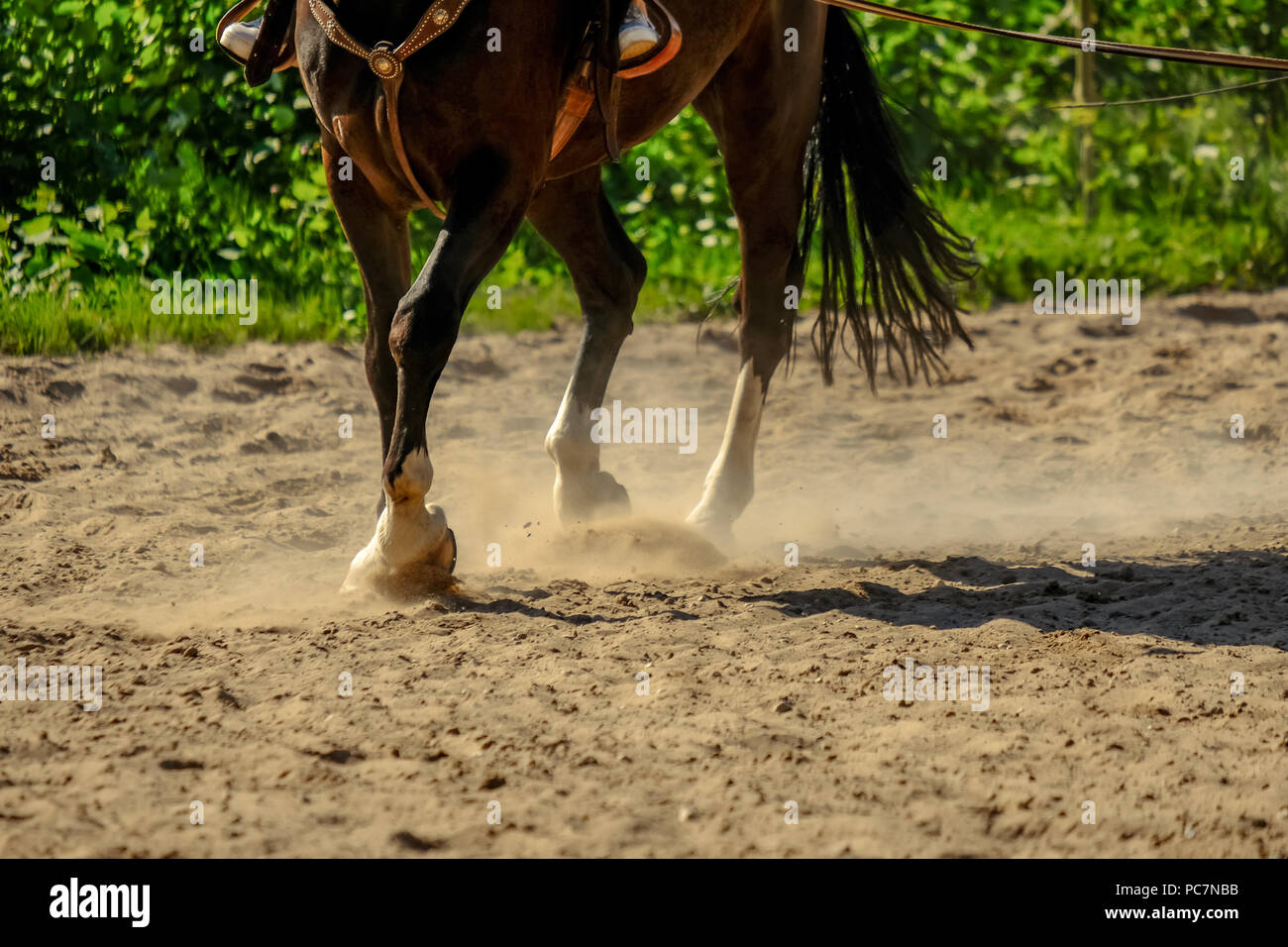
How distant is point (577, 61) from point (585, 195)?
1039 mm

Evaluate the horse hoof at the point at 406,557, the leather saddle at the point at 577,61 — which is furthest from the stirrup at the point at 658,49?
the horse hoof at the point at 406,557

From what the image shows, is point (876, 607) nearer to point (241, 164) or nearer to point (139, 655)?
point (139, 655)

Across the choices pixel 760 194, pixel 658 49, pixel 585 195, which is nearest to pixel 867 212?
pixel 760 194

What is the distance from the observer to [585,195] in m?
4.65

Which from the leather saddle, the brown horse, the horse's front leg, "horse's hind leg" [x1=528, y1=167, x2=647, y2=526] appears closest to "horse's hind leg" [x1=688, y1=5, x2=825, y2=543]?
the brown horse

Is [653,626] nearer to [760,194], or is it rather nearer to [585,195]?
[585,195]

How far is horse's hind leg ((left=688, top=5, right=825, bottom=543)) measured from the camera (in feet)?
15.2

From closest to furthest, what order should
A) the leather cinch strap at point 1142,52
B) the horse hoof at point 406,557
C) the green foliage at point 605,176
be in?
the horse hoof at point 406,557
the leather cinch strap at point 1142,52
the green foliage at point 605,176

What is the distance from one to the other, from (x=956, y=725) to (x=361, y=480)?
2.88 metres

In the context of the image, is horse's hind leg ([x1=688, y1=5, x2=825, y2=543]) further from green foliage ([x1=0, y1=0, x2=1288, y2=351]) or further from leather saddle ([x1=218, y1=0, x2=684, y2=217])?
green foliage ([x1=0, y1=0, x2=1288, y2=351])

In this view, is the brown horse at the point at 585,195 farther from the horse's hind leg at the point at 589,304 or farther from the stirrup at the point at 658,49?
the stirrup at the point at 658,49

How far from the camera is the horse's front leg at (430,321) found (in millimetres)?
3371

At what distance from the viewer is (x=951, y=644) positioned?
3.41 metres

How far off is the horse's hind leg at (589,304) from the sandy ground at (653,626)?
A: 138 mm
